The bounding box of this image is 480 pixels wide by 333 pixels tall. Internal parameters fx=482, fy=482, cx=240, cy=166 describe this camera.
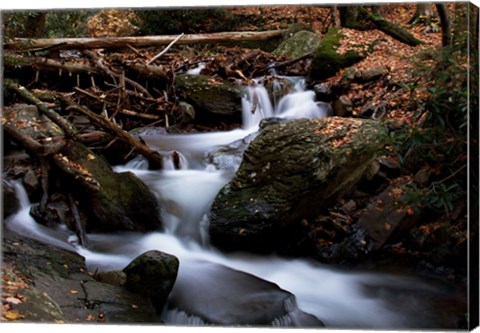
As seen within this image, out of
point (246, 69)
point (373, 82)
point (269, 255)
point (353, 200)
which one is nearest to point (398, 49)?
point (373, 82)

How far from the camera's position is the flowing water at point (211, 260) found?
302cm

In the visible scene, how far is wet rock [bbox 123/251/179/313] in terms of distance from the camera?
3.17 m

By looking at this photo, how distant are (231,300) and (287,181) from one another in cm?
111

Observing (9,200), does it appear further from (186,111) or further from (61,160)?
(186,111)

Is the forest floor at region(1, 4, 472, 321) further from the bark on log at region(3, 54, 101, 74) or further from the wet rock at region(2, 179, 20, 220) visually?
the wet rock at region(2, 179, 20, 220)

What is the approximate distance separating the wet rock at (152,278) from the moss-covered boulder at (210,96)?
1.99 meters

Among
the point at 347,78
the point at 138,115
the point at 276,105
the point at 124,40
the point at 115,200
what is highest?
the point at 124,40

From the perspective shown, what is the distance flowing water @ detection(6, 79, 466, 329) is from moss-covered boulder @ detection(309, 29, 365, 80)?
1.52ft

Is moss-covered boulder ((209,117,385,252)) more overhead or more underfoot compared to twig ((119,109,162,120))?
more underfoot

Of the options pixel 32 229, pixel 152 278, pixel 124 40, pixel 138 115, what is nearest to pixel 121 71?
pixel 138 115

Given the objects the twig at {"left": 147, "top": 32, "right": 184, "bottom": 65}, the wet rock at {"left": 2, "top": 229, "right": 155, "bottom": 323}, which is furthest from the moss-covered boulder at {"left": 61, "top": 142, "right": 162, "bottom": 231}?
the twig at {"left": 147, "top": 32, "right": 184, "bottom": 65}

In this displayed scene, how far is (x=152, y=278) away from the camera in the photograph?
3.17 meters

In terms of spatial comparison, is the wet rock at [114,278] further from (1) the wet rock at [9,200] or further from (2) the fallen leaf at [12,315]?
(1) the wet rock at [9,200]

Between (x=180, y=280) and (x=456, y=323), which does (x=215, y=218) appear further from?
(x=456, y=323)
